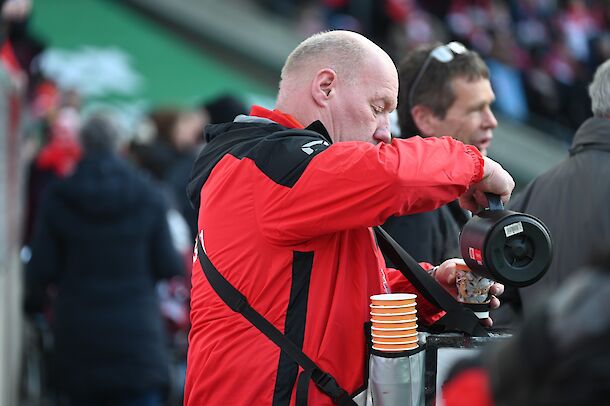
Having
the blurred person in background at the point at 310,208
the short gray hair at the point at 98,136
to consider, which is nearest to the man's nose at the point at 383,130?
the blurred person in background at the point at 310,208

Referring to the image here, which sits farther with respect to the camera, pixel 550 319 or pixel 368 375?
pixel 368 375

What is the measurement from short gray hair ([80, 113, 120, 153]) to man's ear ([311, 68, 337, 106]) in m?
3.51

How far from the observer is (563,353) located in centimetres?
144

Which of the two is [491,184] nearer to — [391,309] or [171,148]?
[391,309]

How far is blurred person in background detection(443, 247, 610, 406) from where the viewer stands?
1.43m

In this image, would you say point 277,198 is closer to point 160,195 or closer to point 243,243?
point 243,243

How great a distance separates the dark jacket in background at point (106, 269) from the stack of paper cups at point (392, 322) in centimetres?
360

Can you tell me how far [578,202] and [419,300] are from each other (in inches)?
37.1

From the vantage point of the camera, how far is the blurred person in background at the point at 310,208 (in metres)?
2.62

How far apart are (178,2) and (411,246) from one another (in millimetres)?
12234

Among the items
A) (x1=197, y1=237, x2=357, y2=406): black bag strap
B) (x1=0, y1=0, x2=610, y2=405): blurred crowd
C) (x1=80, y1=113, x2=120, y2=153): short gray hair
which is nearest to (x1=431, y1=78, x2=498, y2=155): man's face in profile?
(x1=197, y1=237, x2=357, y2=406): black bag strap

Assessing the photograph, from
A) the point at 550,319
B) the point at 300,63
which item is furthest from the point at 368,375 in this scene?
the point at 550,319

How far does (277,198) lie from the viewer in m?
2.69

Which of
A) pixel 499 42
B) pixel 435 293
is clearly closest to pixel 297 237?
pixel 435 293
